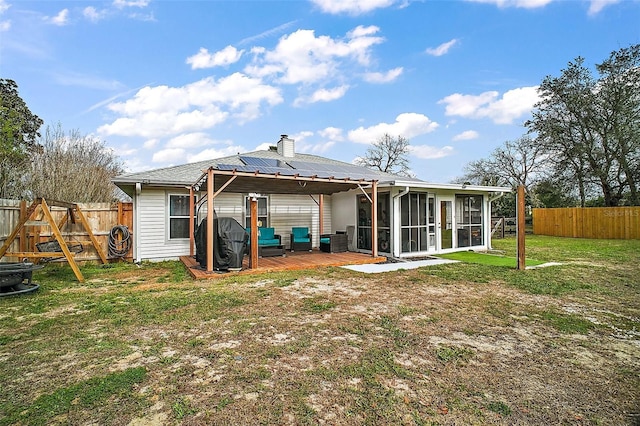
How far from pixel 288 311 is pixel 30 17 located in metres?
10.7

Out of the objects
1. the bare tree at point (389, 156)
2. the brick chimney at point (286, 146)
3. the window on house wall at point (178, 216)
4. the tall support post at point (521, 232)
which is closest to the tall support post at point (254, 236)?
the window on house wall at point (178, 216)

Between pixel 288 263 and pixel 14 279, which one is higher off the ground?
pixel 14 279

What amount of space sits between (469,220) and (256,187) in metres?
7.46

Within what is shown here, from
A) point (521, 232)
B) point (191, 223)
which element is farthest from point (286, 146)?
point (521, 232)

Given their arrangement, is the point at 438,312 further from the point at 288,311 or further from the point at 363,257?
the point at 363,257

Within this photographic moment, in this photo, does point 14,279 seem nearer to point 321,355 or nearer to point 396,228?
point 321,355

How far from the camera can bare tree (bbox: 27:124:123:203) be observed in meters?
10.5

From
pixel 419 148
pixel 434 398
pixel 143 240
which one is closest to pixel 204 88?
pixel 143 240

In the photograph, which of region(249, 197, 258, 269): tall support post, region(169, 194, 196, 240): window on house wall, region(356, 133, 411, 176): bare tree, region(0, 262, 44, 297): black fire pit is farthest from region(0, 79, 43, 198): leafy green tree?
region(356, 133, 411, 176): bare tree

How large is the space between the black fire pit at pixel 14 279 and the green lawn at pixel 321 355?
145 millimetres

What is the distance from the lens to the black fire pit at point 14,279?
16.6 ft

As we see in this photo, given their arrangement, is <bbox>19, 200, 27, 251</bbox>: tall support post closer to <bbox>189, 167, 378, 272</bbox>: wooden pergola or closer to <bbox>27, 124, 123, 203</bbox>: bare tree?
<bbox>27, 124, 123, 203</bbox>: bare tree

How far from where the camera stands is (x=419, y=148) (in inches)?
977

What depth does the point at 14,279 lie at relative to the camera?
5164mm
